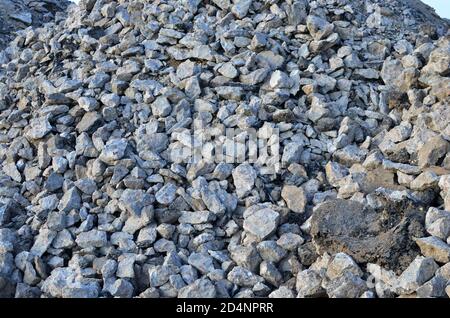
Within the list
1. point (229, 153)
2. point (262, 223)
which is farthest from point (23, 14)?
point (262, 223)

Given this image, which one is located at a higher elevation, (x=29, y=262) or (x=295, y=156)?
(x=295, y=156)

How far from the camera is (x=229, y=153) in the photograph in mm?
7246

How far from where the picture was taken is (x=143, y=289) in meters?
5.93

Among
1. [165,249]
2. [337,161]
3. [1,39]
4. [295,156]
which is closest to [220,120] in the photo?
[295,156]

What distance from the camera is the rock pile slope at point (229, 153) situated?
590 cm

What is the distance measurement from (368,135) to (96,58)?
4573mm

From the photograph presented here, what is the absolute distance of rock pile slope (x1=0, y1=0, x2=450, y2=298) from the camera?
590cm

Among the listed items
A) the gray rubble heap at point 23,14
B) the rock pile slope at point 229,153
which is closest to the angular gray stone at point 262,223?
the rock pile slope at point 229,153

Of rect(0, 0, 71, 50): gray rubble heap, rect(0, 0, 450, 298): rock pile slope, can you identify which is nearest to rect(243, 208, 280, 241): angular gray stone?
rect(0, 0, 450, 298): rock pile slope

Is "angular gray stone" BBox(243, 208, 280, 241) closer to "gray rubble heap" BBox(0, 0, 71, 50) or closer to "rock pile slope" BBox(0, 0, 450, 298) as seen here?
"rock pile slope" BBox(0, 0, 450, 298)

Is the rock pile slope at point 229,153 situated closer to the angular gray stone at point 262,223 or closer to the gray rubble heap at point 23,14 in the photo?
the angular gray stone at point 262,223

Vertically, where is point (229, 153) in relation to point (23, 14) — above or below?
above

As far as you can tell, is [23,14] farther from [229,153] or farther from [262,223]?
[262,223]

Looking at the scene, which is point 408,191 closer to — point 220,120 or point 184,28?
point 220,120
